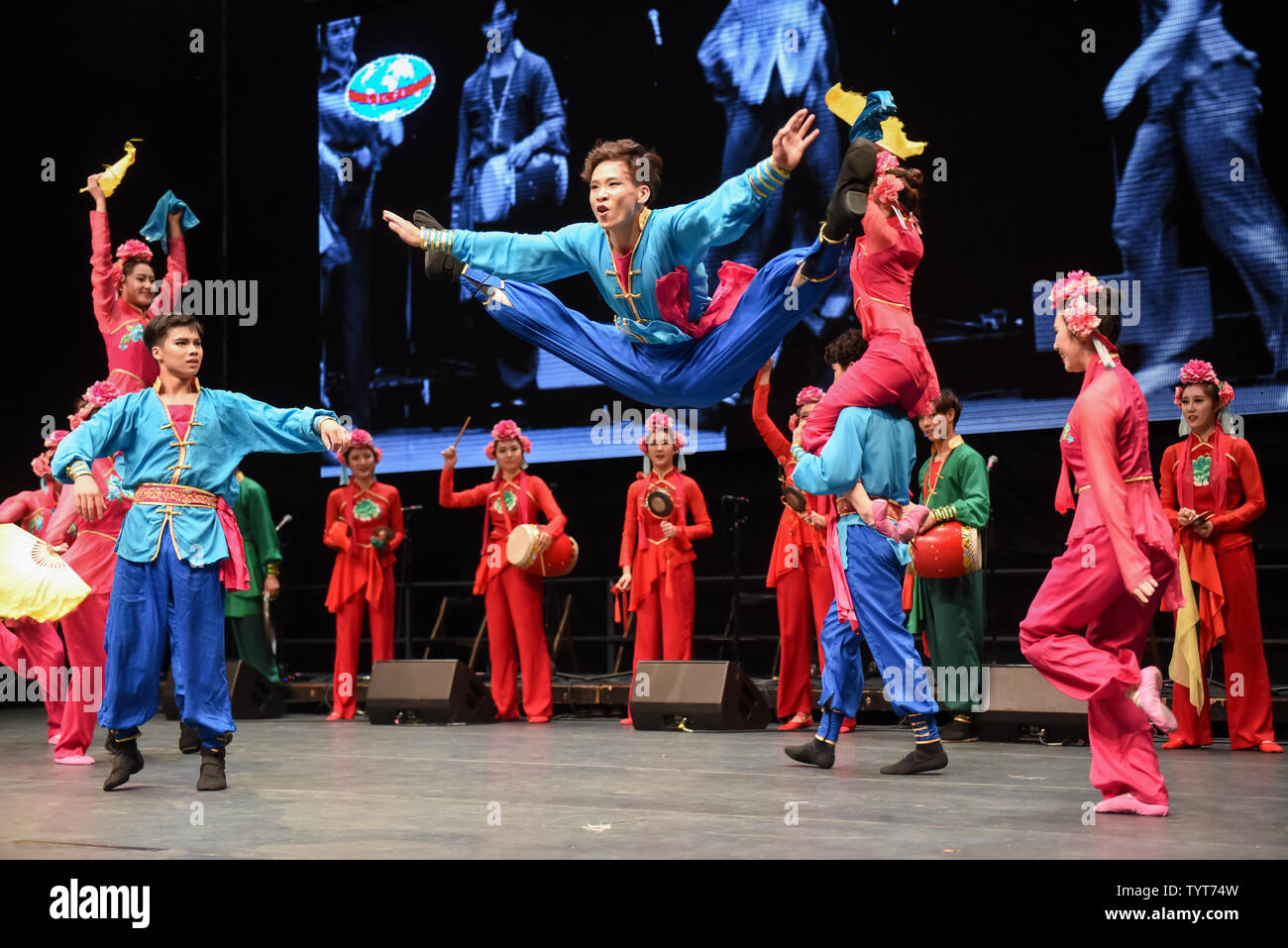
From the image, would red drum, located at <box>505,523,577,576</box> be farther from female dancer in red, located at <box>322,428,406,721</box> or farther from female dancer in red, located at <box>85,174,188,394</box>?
female dancer in red, located at <box>85,174,188,394</box>

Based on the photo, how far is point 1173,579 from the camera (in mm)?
4039

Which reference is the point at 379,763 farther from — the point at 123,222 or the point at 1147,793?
the point at 123,222

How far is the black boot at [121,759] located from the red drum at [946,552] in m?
3.45

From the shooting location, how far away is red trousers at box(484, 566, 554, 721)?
291 inches

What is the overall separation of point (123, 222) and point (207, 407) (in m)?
5.00

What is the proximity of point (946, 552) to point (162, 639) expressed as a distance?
135 inches

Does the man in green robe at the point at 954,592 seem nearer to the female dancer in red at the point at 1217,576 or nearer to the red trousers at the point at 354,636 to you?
the female dancer in red at the point at 1217,576

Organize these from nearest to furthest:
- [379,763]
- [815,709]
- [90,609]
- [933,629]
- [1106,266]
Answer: [379,763]
[90,609]
[933,629]
[1106,266]
[815,709]

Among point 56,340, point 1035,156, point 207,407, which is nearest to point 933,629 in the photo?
point 1035,156

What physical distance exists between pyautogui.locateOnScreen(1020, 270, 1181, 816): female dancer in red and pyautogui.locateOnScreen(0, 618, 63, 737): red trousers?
4.36 meters

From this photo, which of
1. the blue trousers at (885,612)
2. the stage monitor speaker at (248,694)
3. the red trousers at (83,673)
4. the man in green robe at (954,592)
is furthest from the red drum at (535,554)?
the blue trousers at (885,612)

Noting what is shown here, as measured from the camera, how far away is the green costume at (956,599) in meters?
6.15

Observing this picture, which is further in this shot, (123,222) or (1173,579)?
(123,222)

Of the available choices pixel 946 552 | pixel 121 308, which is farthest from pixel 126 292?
pixel 946 552
